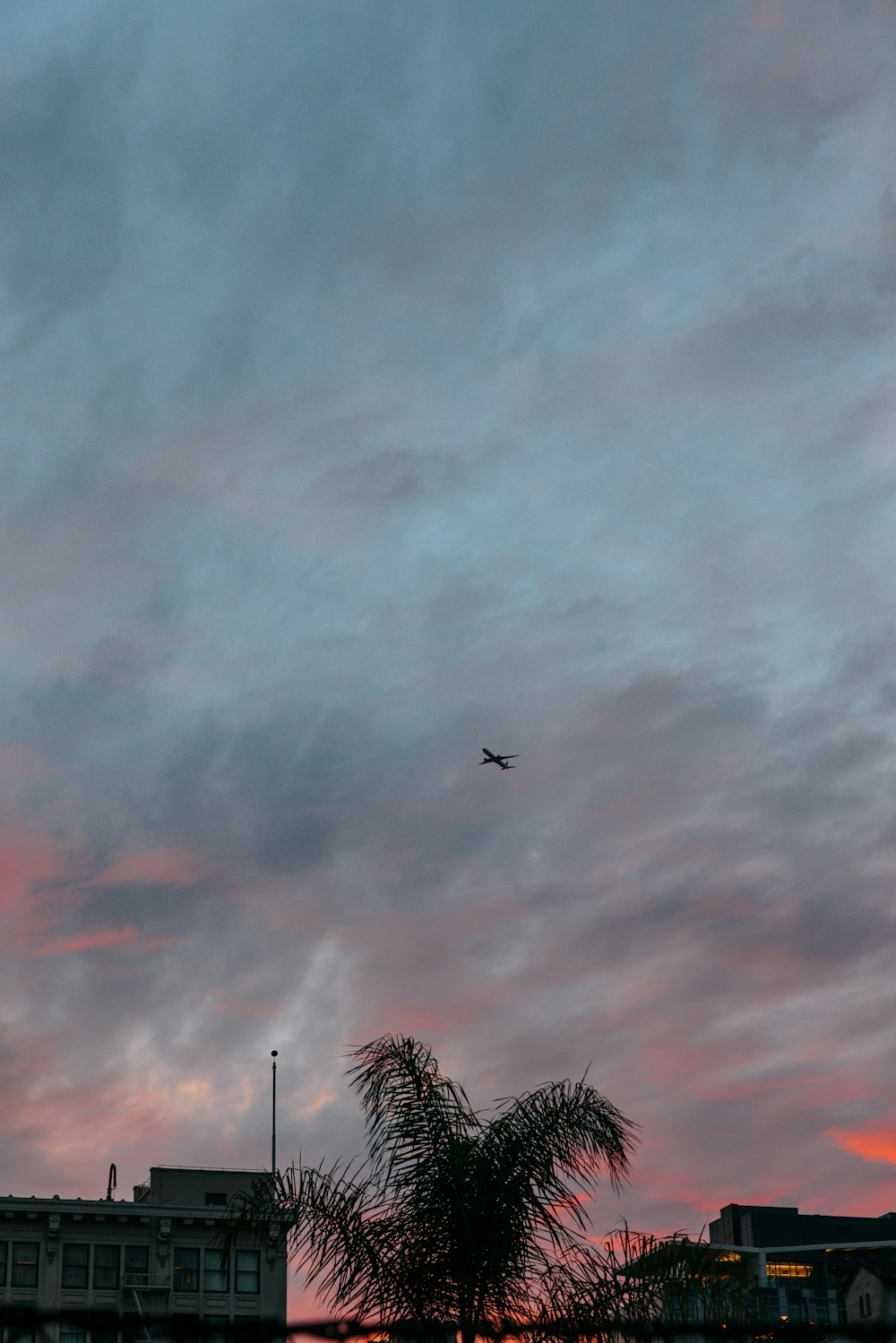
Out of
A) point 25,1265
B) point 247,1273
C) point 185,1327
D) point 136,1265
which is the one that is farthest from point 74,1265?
point 185,1327

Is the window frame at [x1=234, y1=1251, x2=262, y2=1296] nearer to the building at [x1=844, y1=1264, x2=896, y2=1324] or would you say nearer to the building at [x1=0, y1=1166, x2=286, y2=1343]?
the building at [x1=0, y1=1166, x2=286, y2=1343]

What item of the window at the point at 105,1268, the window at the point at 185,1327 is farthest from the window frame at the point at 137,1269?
the window at the point at 185,1327

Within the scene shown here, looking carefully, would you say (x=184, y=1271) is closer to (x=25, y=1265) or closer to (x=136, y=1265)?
(x=136, y=1265)

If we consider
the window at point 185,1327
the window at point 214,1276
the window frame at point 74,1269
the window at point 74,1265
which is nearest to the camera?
the window at point 185,1327

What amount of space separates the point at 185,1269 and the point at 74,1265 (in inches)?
259

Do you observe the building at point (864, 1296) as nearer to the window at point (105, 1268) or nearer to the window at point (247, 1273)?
the window at point (247, 1273)

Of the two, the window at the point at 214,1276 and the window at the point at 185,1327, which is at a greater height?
the window at the point at 214,1276

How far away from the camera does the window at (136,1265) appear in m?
96.9

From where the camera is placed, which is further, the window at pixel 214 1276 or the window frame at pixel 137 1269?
the window at pixel 214 1276

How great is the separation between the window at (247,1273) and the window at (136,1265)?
5517mm

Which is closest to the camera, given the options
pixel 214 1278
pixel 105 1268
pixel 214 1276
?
pixel 105 1268

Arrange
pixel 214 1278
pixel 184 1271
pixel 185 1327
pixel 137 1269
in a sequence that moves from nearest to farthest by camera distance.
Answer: pixel 185 1327
pixel 137 1269
pixel 184 1271
pixel 214 1278

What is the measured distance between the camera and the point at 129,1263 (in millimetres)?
97875

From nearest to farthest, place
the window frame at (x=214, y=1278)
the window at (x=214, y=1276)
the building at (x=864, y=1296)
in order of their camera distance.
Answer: the window frame at (x=214, y=1278)
the window at (x=214, y=1276)
the building at (x=864, y=1296)
